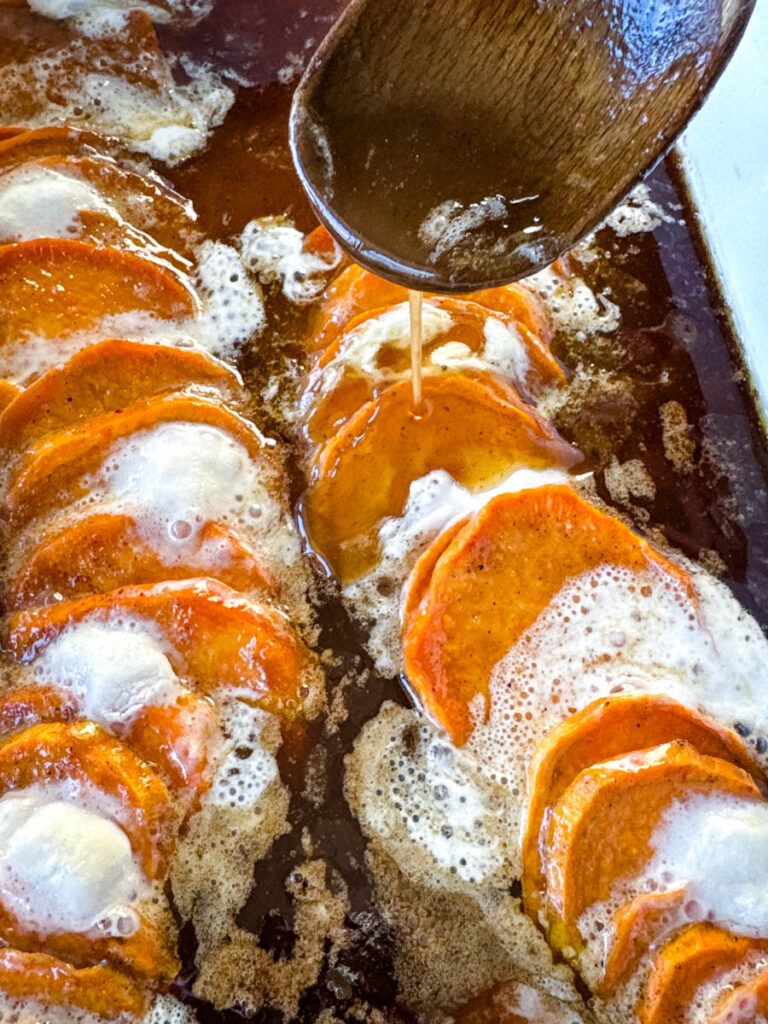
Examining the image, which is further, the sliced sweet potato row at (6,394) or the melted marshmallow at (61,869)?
the sliced sweet potato row at (6,394)

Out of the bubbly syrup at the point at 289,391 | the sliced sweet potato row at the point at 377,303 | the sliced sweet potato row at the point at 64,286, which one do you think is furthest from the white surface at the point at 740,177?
the sliced sweet potato row at the point at 64,286

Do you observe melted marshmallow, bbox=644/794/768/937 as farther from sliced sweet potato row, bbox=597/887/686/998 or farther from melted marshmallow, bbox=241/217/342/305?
melted marshmallow, bbox=241/217/342/305

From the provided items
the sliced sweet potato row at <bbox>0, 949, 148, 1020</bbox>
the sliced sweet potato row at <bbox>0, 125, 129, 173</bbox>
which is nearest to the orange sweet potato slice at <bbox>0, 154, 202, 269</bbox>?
the sliced sweet potato row at <bbox>0, 125, 129, 173</bbox>

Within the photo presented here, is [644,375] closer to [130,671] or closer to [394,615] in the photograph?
[394,615]

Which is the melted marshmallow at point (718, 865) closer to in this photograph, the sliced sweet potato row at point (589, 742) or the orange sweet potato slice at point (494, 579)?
the sliced sweet potato row at point (589, 742)

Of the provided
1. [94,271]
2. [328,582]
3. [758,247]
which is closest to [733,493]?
[758,247]

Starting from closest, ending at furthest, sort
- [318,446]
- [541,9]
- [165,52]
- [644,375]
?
[541,9]
[318,446]
[644,375]
[165,52]

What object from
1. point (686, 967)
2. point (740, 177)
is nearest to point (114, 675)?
point (686, 967)
